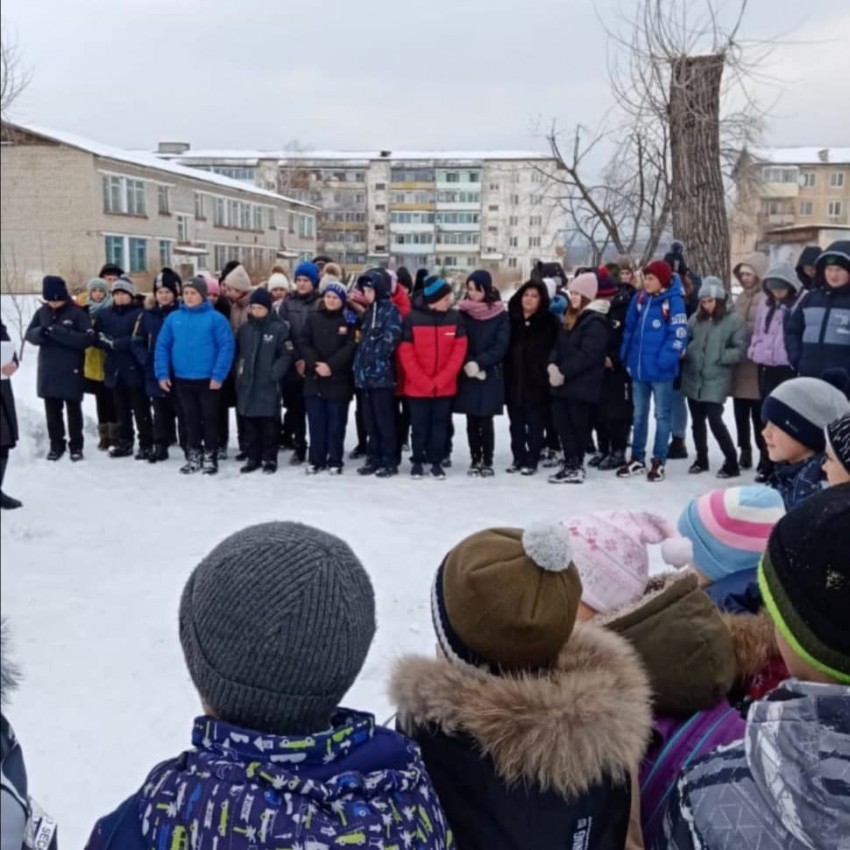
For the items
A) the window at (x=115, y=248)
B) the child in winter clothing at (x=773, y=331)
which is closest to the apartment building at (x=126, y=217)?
the window at (x=115, y=248)

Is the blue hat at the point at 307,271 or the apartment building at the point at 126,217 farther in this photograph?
the apartment building at the point at 126,217

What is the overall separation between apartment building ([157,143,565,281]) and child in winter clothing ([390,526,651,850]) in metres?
7.45

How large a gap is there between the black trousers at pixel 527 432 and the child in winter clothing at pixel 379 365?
943 millimetres

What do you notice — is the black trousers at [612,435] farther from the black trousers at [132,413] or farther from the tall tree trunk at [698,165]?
the black trousers at [132,413]

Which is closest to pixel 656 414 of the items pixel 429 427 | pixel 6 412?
pixel 429 427

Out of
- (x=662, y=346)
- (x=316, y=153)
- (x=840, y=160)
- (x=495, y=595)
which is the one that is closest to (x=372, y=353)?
(x=662, y=346)

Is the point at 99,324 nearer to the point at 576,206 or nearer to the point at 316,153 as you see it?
the point at 576,206

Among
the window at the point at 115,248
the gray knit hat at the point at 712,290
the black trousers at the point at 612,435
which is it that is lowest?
the black trousers at the point at 612,435

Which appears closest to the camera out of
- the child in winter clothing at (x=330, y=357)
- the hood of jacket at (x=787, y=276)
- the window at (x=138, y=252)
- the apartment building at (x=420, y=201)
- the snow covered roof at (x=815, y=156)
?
the snow covered roof at (x=815, y=156)

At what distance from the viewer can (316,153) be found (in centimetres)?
1716

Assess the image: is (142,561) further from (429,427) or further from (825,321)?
(825,321)

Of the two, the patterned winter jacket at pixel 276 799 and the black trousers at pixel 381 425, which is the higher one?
the patterned winter jacket at pixel 276 799

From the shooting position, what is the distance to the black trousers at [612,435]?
7.05 meters

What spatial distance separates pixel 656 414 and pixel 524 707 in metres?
5.61
